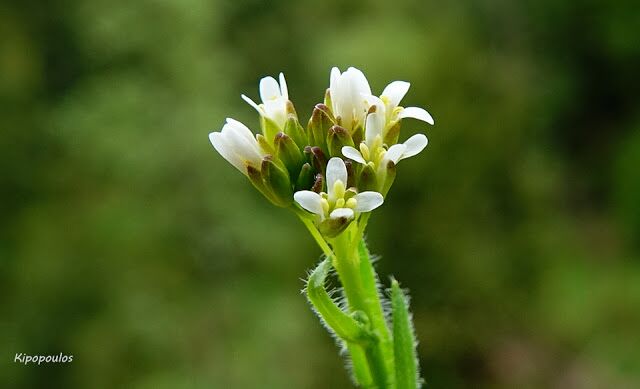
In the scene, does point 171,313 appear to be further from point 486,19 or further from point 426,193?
point 486,19

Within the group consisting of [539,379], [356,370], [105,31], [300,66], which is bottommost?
[356,370]

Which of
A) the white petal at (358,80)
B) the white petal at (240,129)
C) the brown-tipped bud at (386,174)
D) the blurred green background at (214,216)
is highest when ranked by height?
the blurred green background at (214,216)

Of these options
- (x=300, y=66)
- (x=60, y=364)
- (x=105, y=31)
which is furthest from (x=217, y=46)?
(x=60, y=364)

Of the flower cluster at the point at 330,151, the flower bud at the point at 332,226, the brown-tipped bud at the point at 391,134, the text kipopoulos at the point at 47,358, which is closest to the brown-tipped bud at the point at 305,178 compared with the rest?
the flower cluster at the point at 330,151

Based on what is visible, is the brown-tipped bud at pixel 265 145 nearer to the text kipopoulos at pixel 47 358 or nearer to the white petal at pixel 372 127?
the white petal at pixel 372 127

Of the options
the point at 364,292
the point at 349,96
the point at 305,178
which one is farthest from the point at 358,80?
the point at 364,292

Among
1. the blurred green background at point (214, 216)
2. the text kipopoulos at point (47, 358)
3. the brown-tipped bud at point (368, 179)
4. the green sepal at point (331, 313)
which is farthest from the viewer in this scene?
the blurred green background at point (214, 216)

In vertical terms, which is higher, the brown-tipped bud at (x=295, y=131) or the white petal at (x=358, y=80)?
the white petal at (x=358, y=80)

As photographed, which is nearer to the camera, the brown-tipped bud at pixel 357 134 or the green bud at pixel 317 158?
the green bud at pixel 317 158
